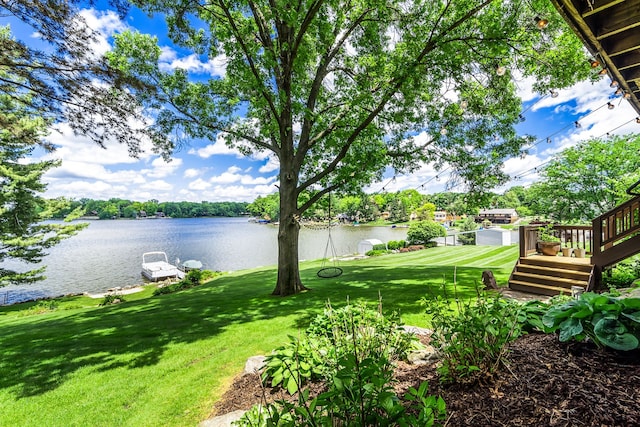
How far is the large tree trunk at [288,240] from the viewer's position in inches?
285

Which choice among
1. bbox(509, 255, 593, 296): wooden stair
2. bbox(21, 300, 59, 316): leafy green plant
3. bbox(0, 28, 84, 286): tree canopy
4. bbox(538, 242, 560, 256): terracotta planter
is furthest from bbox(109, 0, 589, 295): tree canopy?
bbox(0, 28, 84, 286): tree canopy

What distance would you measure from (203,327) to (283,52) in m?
6.15

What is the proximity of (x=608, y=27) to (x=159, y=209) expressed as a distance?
99.8m

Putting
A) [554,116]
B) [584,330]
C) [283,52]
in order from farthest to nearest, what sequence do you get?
1. [554,116]
2. [283,52]
3. [584,330]

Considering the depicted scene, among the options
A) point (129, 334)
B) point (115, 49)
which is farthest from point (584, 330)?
point (115, 49)

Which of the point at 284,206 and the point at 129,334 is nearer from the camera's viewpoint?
the point at 129,334

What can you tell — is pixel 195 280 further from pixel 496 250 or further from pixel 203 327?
pixel 496 250

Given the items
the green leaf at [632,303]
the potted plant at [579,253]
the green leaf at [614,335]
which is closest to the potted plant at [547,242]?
the potted plant at [579,253]

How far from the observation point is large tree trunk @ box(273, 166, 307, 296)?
7234 millimetres

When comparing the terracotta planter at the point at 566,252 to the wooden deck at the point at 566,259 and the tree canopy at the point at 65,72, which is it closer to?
the wooden deck at the point at 566,259

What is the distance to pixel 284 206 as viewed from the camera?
7352 millimetres

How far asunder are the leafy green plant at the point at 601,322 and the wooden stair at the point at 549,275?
14.6 ft

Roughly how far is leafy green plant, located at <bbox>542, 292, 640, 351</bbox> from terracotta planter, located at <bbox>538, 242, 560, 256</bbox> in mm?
5835

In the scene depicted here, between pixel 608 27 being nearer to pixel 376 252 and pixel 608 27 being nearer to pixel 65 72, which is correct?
pixel 65 72
